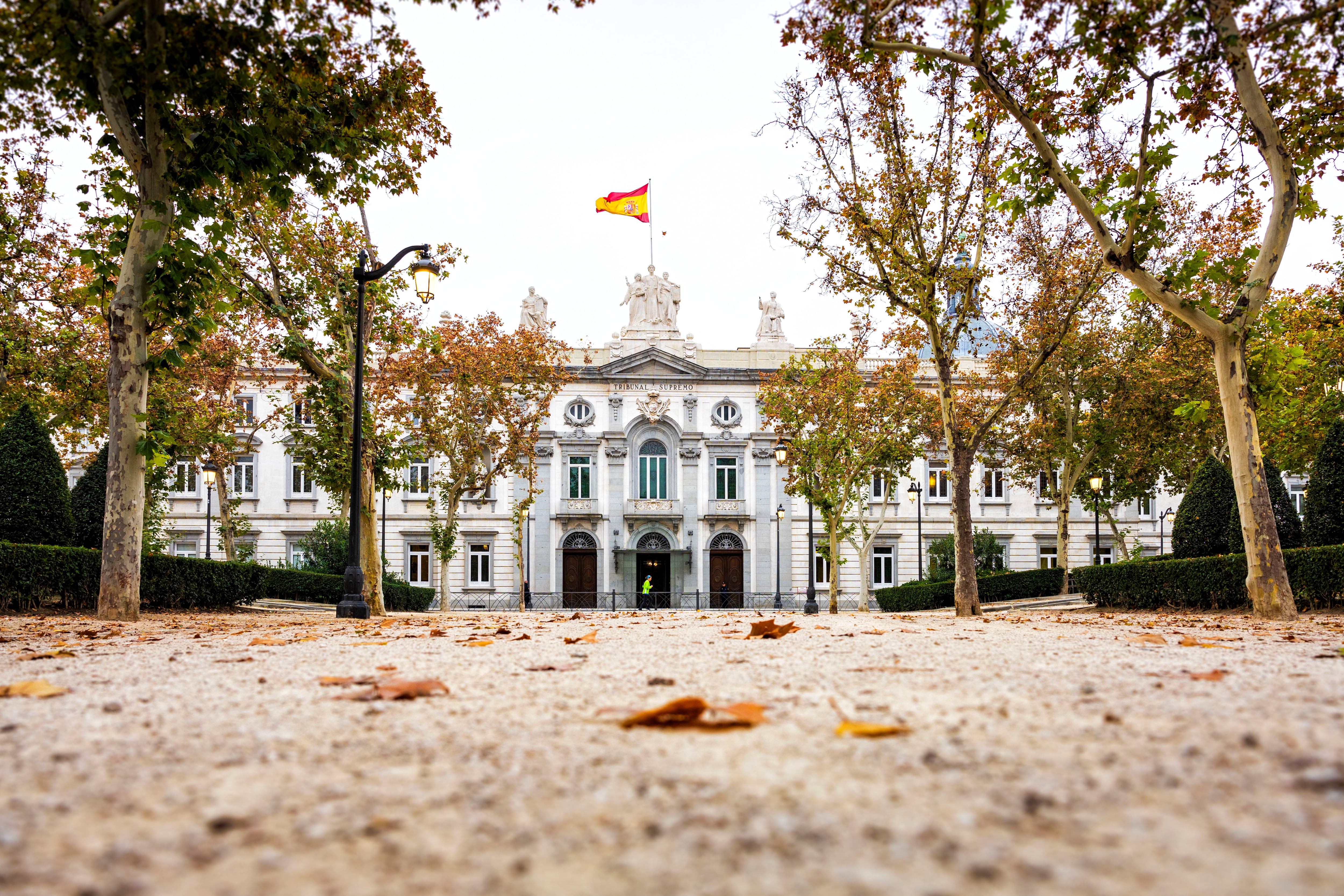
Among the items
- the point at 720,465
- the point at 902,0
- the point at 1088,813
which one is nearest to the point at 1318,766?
the point at 1088,813

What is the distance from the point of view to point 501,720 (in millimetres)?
2865

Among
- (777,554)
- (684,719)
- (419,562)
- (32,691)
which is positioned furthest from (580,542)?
(684,719)

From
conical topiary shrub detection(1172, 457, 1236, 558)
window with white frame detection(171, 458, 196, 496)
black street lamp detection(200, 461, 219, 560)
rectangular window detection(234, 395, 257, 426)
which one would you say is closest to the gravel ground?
conical topiary shrub detection(1172, 457, 1236, 558)

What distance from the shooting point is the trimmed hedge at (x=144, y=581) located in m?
11.6

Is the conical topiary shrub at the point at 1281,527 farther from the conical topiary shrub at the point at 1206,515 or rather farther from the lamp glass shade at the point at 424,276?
the lamp glass shade at the point at 424,276

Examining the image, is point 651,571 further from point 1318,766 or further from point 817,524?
point 1318,766

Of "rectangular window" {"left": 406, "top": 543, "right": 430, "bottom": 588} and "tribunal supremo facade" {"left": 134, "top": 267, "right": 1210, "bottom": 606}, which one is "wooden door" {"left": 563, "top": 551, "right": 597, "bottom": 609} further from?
"rectangular window" {"left": 406, "top": 543, "right": 430, "bottom": 588}

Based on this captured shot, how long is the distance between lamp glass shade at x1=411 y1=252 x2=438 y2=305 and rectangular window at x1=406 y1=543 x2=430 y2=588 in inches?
1106

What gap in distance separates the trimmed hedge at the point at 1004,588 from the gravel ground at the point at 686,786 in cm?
2456

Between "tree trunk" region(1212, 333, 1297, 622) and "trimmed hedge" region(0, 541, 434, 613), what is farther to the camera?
"trimmed hedge" region(0, 541, 434, 613)

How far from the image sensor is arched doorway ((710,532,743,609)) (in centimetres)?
4150

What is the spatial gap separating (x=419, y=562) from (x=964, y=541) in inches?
1214

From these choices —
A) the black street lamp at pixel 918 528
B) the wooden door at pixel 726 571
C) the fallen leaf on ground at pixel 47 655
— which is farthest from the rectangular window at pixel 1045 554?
the fallen leaf on ground at pixel 47 655

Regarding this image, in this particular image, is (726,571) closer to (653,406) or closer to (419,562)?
(653,406)
